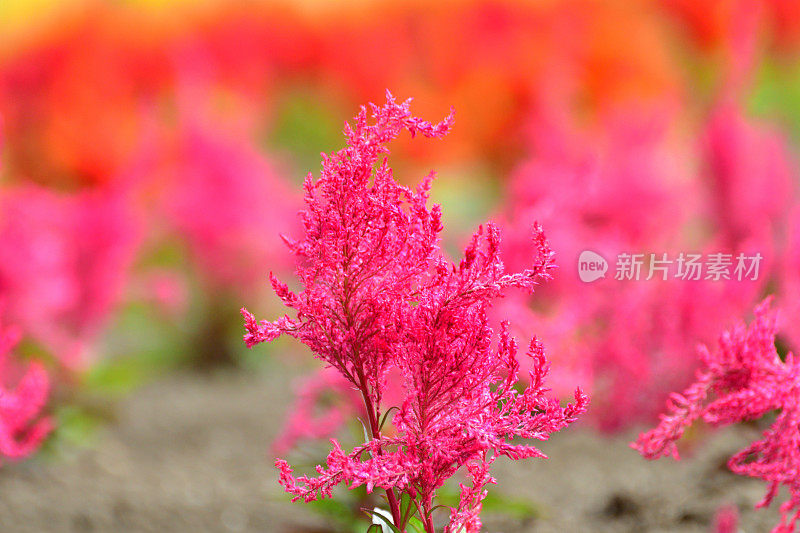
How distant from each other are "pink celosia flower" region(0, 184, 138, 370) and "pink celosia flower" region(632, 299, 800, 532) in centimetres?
223

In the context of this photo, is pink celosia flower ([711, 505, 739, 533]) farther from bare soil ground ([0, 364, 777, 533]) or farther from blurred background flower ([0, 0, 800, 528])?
blurred background flower ([0, 0, 800, 528])

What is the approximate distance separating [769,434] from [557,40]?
5.42m

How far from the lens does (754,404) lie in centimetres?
95

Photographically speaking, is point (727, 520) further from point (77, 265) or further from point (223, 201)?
point (223, 201)

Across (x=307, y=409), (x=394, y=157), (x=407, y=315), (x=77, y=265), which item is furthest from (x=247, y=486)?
(x=394, y=157)

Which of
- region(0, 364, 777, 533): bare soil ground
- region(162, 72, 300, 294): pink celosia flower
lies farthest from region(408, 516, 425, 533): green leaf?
region(162, 72, 300, 294): pink celosia flower

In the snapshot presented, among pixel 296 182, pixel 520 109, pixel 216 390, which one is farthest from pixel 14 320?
pixel 520 109

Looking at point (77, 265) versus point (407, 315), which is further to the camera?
point (77, 265)

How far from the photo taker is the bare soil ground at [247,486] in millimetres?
1701

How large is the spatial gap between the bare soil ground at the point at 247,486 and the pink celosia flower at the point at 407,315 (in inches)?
29.0

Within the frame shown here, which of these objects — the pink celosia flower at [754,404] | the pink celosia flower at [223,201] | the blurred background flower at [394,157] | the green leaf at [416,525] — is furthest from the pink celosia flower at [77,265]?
Answer: the pink celosia flower at [754,404]

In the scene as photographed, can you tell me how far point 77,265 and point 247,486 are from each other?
1.11 meters

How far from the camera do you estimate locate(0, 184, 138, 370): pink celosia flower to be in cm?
283

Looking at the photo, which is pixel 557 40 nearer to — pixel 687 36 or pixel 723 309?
pixel 687 36
